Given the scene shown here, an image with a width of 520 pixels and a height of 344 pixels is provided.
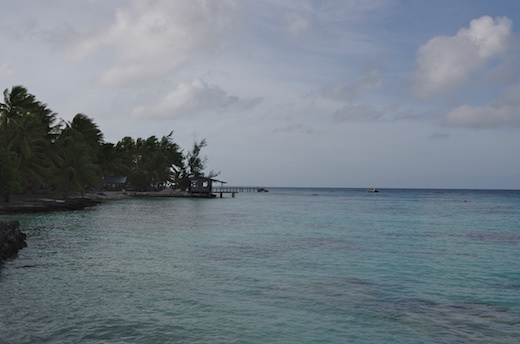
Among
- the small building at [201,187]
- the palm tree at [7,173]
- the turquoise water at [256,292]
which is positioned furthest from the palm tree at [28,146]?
the small building at [201,187]

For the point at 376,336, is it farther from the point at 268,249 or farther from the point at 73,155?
the point at 73,155

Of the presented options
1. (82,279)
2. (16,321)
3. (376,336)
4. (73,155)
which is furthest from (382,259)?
(73,155)

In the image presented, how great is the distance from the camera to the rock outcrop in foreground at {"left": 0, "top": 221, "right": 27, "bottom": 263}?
660 inches

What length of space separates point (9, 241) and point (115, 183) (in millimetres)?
74367

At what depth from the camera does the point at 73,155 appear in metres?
50.6

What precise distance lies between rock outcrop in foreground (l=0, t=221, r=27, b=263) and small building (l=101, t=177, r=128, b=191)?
68797 mm

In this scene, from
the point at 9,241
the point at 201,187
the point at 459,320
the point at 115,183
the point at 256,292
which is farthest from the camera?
the point at 115,183

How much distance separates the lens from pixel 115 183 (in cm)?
9000

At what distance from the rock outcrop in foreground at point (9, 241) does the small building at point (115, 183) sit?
226 feet

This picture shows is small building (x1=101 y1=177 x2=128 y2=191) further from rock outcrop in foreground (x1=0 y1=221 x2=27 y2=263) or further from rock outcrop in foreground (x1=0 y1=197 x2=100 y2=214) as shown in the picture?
rock outcrop in foreground (x1=0 y1=221 x2=27 y2=263)

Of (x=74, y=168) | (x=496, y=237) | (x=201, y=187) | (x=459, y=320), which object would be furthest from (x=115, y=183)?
(x=459, y=320)

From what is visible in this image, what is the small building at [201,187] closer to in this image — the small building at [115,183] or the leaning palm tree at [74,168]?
the small building at [115,183]

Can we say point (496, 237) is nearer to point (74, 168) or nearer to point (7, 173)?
point (7, 173)

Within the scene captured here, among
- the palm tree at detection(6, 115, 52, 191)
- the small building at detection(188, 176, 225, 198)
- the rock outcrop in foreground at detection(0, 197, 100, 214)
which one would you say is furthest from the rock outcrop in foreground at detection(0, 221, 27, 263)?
the small building at detection(188, 176, 225, 198)
